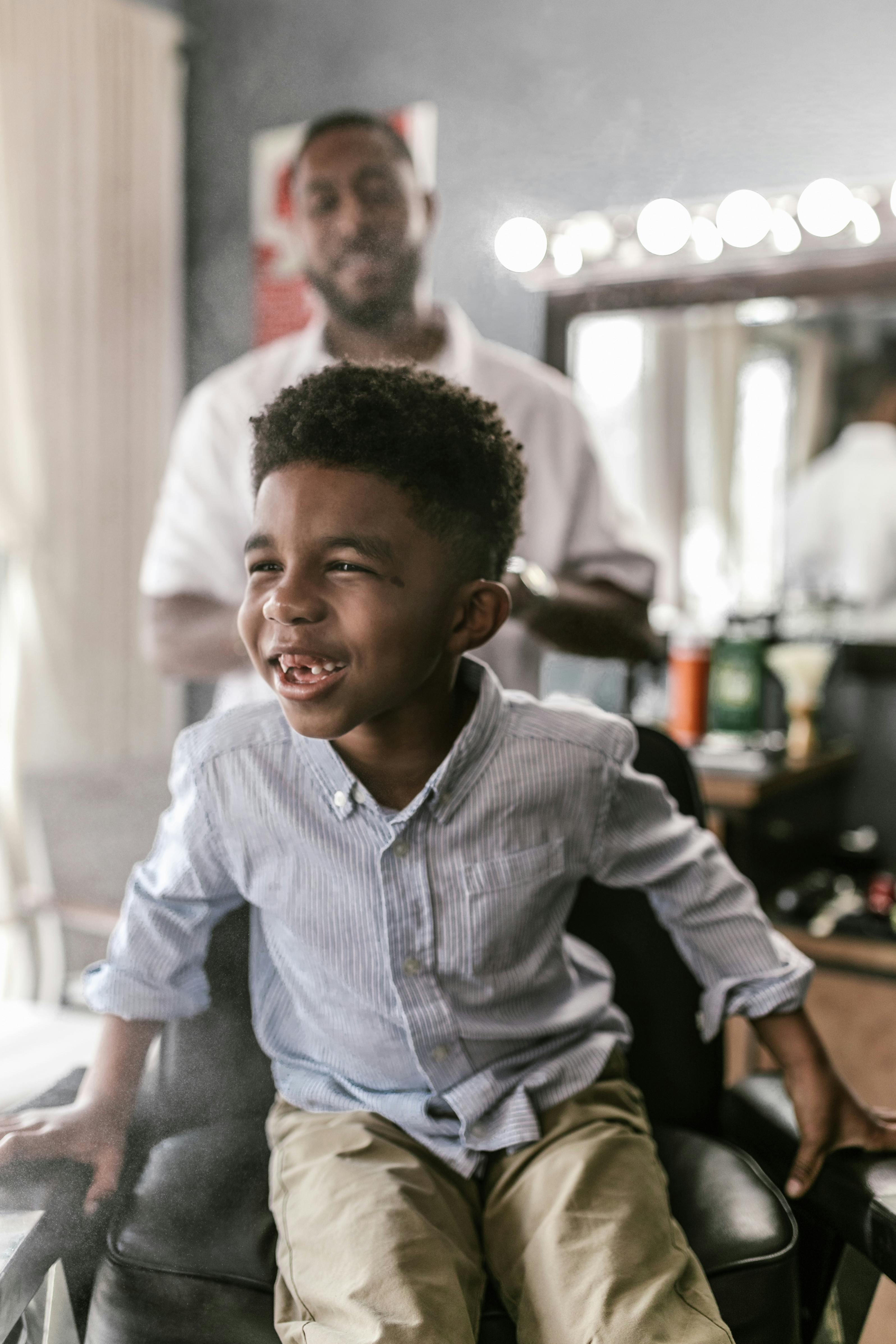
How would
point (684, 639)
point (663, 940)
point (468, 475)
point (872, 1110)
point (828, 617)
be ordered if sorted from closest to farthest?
point (468, 475), point (872, 1110), point (663, 940), point (684, 639), point (828, 617)

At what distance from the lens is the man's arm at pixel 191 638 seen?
72 cm

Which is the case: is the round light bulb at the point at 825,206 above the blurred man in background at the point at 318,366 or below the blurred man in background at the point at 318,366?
above

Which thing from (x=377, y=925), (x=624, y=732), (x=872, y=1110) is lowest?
(x=872, y=1110)

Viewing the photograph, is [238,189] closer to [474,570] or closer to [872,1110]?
[474,570]

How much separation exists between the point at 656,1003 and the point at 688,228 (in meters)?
0.70

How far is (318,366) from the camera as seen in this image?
0.66 m

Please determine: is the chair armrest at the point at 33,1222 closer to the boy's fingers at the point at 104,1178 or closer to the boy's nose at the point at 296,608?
the boy's fingers at the point at 104,1178

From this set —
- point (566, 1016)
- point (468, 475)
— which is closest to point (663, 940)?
point (566, 1016)

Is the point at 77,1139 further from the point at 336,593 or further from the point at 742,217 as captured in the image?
the point at 742,217

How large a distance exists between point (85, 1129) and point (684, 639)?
0.82 metres

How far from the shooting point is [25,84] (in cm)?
70

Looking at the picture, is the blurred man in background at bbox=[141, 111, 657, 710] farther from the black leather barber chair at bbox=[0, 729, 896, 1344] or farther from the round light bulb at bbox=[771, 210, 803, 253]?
the round light bulb at bbox=[771, 210, 803, 253]

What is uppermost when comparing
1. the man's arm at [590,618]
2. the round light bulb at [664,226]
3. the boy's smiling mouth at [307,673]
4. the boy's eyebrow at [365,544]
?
the round light bulb at [664,226]

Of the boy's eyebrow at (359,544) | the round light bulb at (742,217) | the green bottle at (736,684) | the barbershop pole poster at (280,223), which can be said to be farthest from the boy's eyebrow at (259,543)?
the green bottle at (736,684)
